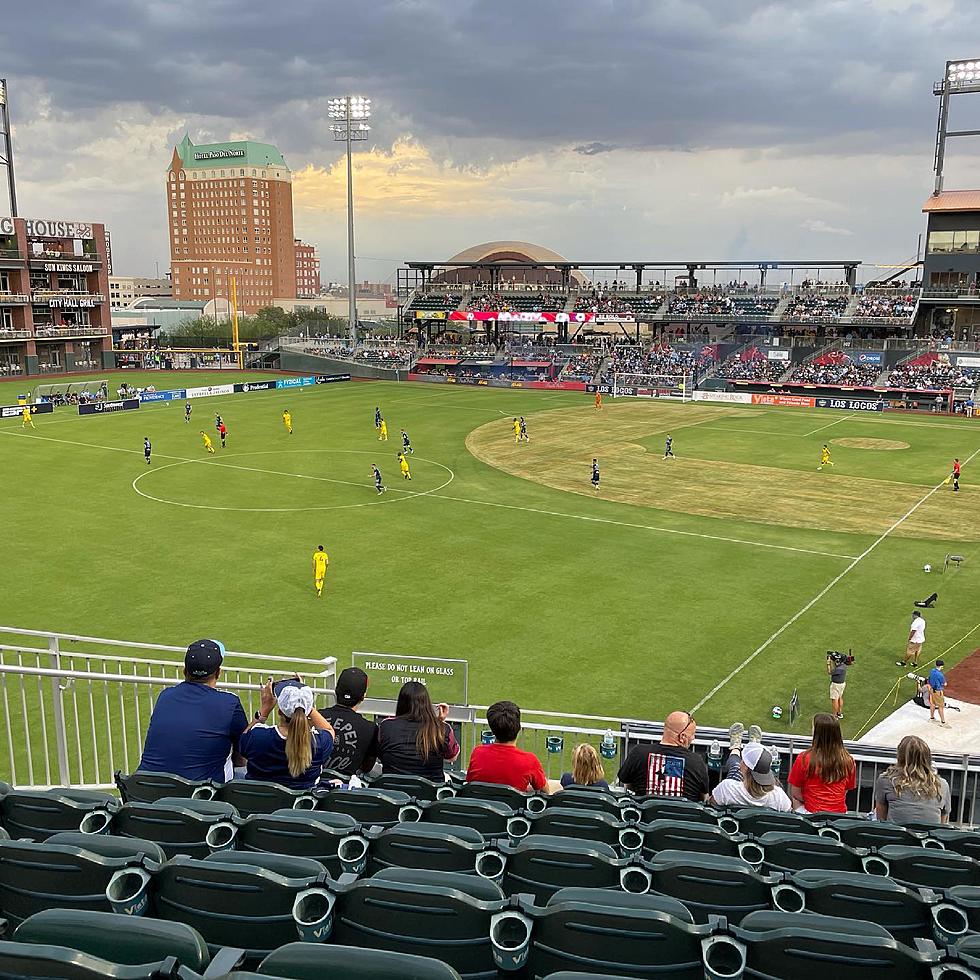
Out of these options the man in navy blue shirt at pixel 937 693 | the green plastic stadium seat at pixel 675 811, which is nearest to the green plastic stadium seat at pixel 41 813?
the green plastic stadium seat at pixel 675 811

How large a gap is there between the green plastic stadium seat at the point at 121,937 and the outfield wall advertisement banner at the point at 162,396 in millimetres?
72554

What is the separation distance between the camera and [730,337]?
91.9m

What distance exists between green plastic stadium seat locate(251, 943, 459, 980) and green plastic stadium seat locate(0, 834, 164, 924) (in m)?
1.22

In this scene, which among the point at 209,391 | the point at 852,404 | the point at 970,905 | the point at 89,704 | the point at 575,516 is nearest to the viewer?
the point at 970,905

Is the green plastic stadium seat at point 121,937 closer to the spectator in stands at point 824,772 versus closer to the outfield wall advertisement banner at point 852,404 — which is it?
the spectator in stands at point 824,772

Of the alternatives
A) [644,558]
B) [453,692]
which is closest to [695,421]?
[644,558]

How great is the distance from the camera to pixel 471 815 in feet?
20.9

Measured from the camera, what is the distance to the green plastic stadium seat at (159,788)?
6.47 meters

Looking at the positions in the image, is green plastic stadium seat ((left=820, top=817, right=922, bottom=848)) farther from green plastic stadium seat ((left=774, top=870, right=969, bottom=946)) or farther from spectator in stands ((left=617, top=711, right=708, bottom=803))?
green plastic stadium seat ((left=774, top=870, right=969, bottom=946))

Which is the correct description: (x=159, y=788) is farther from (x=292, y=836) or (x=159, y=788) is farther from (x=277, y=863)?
(x=277, y=863)

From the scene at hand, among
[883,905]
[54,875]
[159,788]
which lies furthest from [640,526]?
[54,875]

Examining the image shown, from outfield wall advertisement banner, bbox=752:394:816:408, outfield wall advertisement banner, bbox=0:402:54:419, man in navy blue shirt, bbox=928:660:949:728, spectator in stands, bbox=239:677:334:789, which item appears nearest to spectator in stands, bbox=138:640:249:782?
spectator in stands, bbox=239:677:334:789

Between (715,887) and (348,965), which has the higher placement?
(348,965)

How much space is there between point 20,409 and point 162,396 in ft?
39.0
